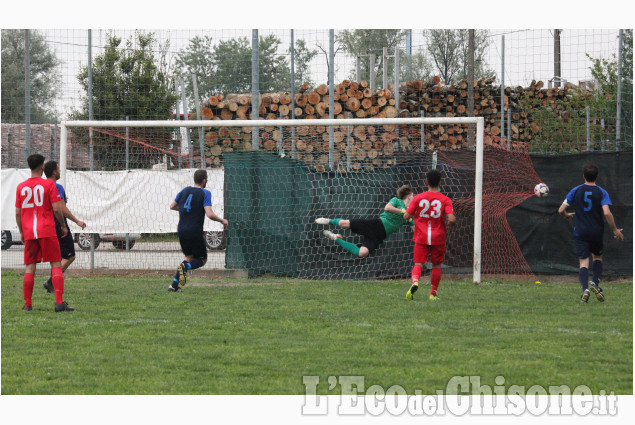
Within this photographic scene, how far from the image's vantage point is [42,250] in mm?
9406

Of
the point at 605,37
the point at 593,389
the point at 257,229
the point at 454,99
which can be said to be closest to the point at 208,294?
the point at 257,229

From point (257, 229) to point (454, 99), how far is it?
10150 mm

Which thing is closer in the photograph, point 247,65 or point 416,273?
point 416,273

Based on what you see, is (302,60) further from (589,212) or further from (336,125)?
(589,212)

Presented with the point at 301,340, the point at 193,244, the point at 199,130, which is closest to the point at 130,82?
the point at 199,130

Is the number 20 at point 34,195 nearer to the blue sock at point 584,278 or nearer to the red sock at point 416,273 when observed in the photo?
the red sock at point 416,273

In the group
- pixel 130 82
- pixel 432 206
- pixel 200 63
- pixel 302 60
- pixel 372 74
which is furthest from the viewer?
pixel 372 74

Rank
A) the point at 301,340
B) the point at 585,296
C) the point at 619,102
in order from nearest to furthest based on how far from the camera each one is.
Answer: the point at 301,340 → the point at 585,296 → the point at 619,102

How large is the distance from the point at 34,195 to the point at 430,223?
4.99 metres

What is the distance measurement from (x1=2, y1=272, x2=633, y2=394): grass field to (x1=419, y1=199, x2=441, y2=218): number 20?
1.14 m

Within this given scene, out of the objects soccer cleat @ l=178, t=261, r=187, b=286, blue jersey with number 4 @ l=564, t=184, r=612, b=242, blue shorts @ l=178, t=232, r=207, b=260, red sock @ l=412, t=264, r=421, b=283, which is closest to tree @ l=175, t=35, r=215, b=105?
blue shorts @ l=178, t=232, r=207, b=260

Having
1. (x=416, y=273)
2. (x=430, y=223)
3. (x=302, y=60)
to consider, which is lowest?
(x=416, y=273)

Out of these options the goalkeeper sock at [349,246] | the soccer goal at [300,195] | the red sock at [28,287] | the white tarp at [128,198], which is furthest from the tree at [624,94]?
the red sock at [28,287]

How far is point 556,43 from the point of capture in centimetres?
1741
